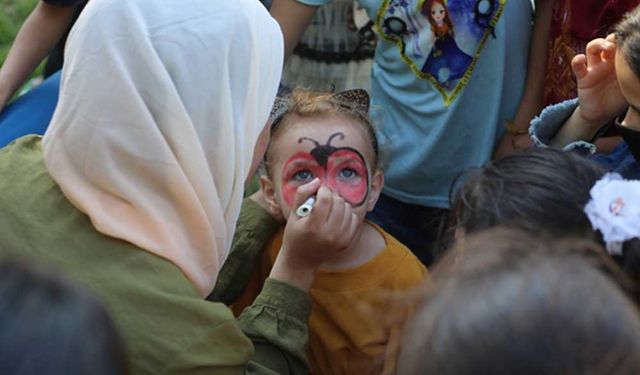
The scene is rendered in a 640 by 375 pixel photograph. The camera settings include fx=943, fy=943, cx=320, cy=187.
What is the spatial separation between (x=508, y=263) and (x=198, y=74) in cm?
66

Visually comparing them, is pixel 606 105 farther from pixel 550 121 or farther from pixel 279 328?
pixel 279 328

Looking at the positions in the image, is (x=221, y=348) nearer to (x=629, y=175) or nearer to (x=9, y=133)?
(x=629, y=175)

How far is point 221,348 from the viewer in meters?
1.46

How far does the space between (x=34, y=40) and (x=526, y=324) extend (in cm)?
205

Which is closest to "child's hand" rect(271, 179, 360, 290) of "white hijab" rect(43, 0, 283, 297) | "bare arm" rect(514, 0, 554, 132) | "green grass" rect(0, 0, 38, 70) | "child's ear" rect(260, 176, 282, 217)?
"white hijab" rect(43, 0, 283, 297)

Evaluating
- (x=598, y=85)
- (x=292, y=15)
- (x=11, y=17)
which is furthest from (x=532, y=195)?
(x=11, y=17)

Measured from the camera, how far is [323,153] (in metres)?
2.02

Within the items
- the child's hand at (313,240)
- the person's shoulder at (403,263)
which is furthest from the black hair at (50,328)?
the person's shoulder at (403,263)

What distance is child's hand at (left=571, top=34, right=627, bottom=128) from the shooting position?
1.88 metres

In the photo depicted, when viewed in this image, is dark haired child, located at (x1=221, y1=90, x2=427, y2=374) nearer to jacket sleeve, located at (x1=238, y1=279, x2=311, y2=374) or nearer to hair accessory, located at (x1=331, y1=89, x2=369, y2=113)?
hair accessory, located at (x1=331, y1=89, x2=369, y2=113)

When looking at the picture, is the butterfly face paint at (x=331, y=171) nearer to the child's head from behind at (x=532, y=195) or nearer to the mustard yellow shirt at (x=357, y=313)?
the mustard yellow shirt at (x=357, y=313)

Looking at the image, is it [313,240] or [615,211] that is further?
[313,240]

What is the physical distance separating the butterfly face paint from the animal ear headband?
124 millimetres

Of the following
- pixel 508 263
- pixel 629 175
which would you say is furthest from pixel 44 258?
pixel 629 175
